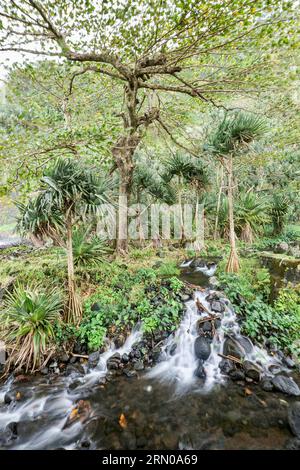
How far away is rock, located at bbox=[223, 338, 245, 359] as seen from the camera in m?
3.66

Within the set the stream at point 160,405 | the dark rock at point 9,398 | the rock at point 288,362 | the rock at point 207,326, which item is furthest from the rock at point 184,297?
the dark rock at point 9,398

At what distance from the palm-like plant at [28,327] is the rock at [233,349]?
123 inches

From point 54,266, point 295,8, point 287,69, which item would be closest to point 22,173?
point 54,266

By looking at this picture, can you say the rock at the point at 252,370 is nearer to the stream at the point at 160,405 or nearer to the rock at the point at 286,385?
the stream at the point at 160,405

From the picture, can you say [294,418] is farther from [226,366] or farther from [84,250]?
[84,250]

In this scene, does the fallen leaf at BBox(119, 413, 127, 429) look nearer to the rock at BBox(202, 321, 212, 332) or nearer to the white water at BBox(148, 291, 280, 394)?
the white water at BBox(148, 291, 280, 394)

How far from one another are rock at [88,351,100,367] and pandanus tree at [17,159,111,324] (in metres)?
0.73

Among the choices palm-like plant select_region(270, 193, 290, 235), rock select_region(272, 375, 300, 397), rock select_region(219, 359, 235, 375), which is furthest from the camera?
palm-like plant select_region(270, 193, 290, 235)

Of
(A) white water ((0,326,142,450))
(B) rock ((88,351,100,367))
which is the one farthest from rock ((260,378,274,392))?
(B) rock ((88,351,100,367))

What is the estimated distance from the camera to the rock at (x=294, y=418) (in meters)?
2.53

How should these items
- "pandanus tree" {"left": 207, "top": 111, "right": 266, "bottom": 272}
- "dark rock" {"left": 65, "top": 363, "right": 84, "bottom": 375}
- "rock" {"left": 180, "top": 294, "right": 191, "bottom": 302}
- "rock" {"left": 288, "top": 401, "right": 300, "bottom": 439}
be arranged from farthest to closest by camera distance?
"pandanus tree" {"left": 207, "top": 111, "right": 266, "bottom": 272} → "rock" {"left": 180, "top": 294, "right": 191, "bottom": 302} → "dark rock" {"left": 65, "top": 363, "right": 84, "bottom": 375} → "rock" {"left": 288, "top": 401, "right": 300, "bottom": 439}

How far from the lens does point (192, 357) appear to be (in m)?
3.89

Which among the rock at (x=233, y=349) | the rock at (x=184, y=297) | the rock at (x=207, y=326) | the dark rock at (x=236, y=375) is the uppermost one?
the rock at (x=184, y=297)

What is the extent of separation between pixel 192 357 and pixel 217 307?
118 centimetres
